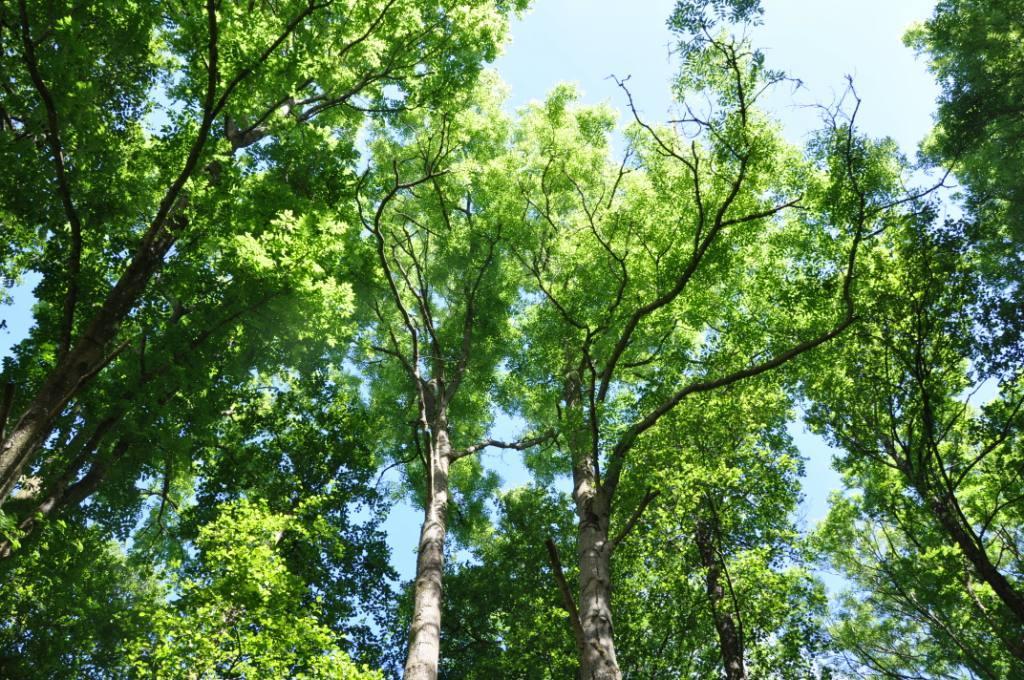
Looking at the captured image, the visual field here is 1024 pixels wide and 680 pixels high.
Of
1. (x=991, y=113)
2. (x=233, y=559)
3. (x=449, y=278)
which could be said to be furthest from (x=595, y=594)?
(x=991, y=113)

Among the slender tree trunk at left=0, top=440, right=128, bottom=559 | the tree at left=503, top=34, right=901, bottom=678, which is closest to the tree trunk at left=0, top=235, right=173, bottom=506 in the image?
the slender tree trunk at left=0, top=440, right=128, bottom=559

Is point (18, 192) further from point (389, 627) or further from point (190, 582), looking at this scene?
point (389, 627)

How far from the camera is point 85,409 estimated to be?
31.3 ft

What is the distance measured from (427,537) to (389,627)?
5.61m

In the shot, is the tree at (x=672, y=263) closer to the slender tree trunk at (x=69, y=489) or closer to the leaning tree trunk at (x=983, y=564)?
the leaning tree trunk at (x=983, y=564)

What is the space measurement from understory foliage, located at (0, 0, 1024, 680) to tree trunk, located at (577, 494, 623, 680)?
0.04 m

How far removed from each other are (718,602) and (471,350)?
6.91 m

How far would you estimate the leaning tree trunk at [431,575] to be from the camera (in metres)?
7.55

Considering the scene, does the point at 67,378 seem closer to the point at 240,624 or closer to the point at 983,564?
the point at 240,624

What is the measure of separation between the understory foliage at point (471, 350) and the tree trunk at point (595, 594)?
0.04 m

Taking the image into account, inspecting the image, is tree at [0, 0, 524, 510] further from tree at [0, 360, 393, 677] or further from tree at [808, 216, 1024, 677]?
tree at [808, 216, 1024, 677]

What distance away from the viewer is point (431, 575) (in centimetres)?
878

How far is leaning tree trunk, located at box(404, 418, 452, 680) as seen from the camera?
755cm

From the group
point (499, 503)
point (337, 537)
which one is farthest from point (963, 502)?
point (337, 537)
